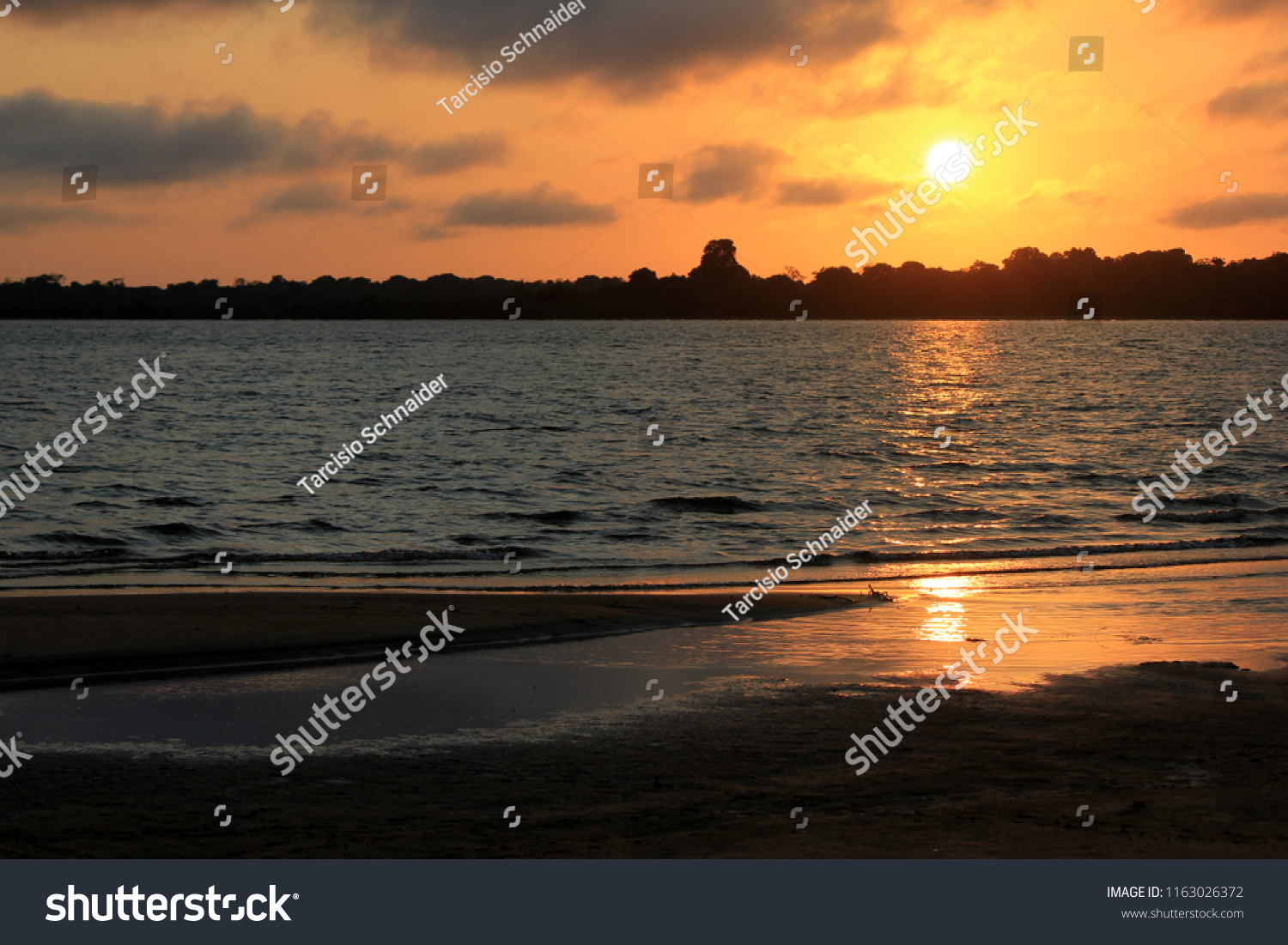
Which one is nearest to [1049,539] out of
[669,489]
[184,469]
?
[669,489]

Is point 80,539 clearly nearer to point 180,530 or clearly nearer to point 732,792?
point 180,530

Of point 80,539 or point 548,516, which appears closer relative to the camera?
point 80,539

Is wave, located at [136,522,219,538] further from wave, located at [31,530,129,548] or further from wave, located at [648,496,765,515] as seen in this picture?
wave, located at [648,496,765,515]

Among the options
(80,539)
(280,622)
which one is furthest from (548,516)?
(280,622)

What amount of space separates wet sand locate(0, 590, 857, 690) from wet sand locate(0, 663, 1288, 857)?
11.4 ft

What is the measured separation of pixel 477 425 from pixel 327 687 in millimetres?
43568

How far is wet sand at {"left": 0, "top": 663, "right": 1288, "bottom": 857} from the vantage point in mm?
6113

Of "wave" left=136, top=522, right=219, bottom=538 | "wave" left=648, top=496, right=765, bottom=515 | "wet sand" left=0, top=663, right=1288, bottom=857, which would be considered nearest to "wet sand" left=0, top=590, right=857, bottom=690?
"wet sand" left=0, top=663, right=1288, bottom=857

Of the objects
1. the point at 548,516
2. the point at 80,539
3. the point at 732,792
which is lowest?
the point at 732,792

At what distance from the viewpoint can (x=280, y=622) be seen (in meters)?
12.9

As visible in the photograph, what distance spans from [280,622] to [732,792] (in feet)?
24.9

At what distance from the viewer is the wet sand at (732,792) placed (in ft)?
20.1

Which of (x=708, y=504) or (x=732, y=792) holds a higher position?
(x=708, y=504)

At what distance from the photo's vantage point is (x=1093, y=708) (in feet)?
30.4
